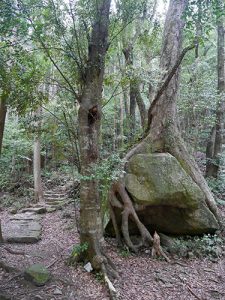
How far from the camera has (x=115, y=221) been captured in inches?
268

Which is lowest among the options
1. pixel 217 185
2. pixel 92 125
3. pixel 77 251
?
pixel 77 251

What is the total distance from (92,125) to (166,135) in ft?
10.5

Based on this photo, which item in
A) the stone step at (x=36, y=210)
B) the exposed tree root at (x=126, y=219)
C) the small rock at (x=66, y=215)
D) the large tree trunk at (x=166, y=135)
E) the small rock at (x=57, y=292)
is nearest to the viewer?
the small rock at (x=57, y=292)

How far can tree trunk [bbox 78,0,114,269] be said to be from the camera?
523 centimetres

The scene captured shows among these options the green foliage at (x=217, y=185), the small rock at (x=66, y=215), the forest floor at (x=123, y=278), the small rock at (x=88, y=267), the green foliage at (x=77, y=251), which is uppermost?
the green foliage at (x=217, y=185)

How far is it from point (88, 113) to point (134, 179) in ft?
7.77

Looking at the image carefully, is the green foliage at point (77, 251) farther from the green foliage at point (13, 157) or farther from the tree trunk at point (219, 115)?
the green foliage at point (13, 157)

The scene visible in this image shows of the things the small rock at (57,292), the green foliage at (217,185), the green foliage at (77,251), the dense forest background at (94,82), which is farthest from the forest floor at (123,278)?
the green foliage at (217,185)

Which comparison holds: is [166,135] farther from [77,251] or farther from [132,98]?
[132,98]

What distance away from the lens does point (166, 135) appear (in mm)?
7852

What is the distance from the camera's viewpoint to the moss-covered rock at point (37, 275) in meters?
4.65

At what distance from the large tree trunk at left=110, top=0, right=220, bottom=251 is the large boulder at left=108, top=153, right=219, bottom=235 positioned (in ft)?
0.91

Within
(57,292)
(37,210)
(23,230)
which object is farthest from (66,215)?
(57,292)

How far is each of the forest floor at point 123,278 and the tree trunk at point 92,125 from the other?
56 centimetres
